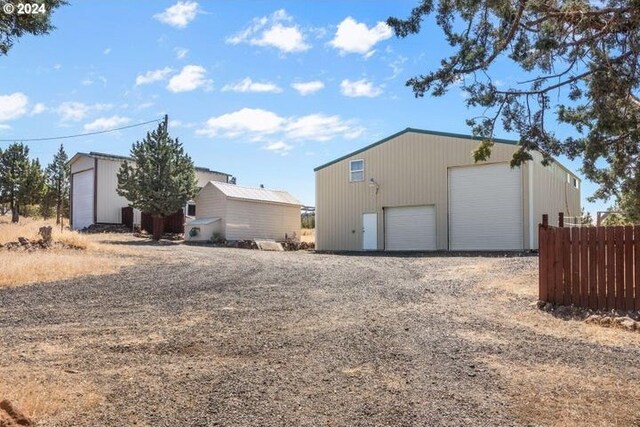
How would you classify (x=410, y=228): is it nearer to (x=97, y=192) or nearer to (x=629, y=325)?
(x=629, y=325)

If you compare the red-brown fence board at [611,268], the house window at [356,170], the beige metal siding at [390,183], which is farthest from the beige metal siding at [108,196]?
the red-brown fence board at [611,268]

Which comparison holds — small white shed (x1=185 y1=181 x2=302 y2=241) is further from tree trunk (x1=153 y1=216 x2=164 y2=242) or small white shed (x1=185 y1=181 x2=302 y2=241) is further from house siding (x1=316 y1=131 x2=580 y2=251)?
house siding (x1=316 y1=131 x2=580 y2=251)

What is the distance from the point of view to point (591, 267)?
25.9 ft

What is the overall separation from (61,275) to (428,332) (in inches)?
335

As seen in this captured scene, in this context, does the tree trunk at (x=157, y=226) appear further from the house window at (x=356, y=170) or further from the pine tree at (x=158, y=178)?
the house window at (x=356, y=170)

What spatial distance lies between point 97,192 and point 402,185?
19686 mm

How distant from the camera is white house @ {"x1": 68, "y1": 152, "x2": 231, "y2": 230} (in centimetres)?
3203

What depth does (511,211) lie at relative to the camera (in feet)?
66.6

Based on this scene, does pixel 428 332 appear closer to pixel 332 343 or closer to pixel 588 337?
pixel 332 343

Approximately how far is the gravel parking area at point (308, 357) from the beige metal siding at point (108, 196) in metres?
24.0

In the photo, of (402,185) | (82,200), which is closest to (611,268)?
(402,185)

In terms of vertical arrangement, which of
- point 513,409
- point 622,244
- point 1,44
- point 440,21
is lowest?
point 513,409

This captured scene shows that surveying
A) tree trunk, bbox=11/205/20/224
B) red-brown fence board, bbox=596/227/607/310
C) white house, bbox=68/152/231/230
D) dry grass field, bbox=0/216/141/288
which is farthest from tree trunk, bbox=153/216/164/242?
red-brown fence board, bbox=596/227/607/310

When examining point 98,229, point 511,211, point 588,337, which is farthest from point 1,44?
point 98,229
